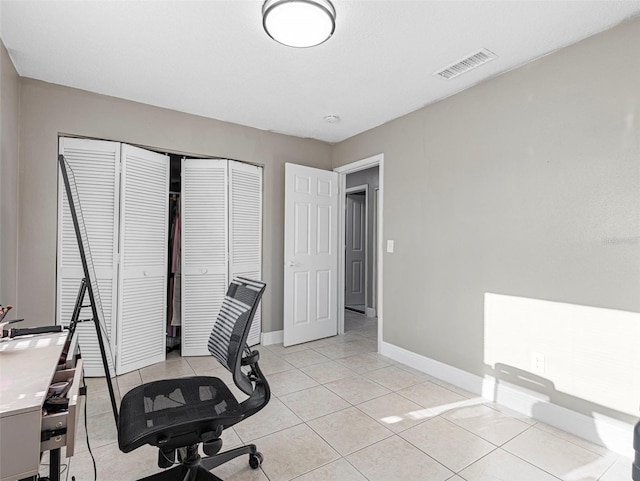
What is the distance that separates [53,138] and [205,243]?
1.54m

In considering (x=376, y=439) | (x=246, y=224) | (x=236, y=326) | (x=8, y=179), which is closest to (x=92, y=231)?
(x=8, y=179)

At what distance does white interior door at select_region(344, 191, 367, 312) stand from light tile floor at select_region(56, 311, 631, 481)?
3288 millimetres

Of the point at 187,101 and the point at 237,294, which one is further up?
the point at 187,101

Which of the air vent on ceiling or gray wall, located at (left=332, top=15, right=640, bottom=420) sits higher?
the air vent on ceiling

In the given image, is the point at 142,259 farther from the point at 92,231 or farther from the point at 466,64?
the point at 466,64

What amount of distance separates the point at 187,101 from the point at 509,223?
9.75 feet

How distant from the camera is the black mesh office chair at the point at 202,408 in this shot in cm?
137

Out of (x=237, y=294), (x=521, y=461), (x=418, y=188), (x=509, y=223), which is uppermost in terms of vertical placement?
(x=418, y=188)

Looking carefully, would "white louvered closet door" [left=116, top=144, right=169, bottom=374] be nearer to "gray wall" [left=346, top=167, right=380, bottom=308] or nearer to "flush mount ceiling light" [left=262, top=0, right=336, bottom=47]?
"flush mount ceiling light" [left=262, top=0, right=336, bottom=47]

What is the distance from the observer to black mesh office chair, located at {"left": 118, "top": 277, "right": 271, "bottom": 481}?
1368 mm

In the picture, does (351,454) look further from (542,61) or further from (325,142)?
(325,142)

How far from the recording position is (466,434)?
2.17m

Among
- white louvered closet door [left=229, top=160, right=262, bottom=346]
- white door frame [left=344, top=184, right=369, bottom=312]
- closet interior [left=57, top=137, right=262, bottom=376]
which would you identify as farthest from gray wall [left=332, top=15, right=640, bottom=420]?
white door frame [left=344, top=184, right=369, bottom=312]

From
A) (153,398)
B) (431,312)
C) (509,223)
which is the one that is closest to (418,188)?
(509,223)
